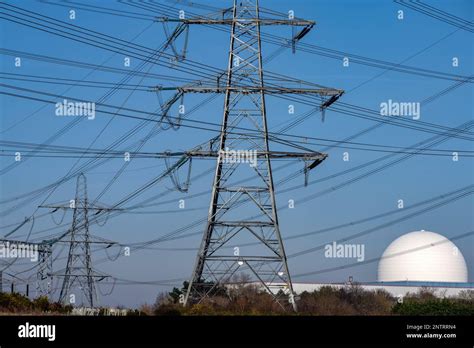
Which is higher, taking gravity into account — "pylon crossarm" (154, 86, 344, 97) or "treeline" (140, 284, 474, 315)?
"pylon crossarm" (154, 86, 344, 97)

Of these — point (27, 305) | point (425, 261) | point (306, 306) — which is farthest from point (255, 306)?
point (425, 261)

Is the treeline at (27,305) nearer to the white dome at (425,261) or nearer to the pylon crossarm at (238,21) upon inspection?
the pylon crossarm at (238,21)

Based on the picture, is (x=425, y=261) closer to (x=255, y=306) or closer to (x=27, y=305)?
(x=255, y=306)

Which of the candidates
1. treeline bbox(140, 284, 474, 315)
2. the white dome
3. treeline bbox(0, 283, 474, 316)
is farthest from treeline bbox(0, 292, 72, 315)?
the white dome

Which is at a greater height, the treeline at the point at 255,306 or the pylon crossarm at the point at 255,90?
the pylon crossarm at the point at 255,90

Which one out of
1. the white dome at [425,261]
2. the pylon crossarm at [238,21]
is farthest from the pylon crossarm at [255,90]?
the white dome at [425,261]

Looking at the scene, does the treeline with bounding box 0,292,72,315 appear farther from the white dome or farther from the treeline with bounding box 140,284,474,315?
the white dome
